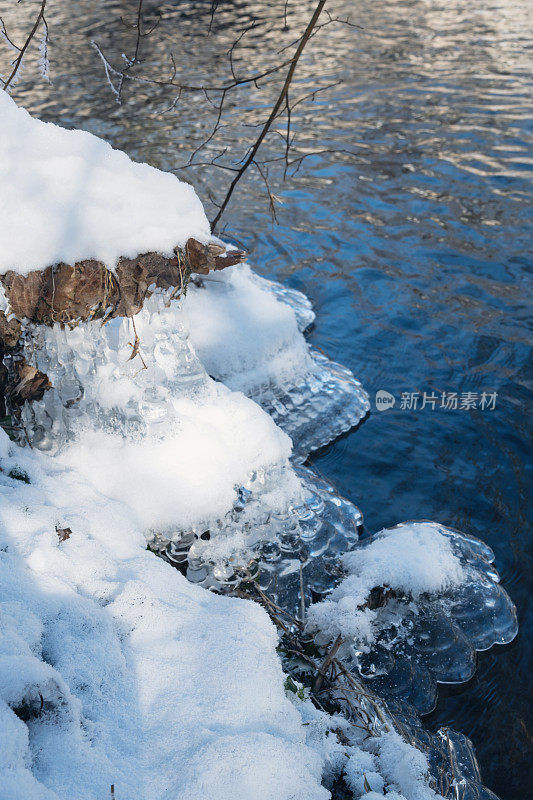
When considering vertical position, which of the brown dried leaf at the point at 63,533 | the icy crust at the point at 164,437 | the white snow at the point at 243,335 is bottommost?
the white snow at the point at 243,335

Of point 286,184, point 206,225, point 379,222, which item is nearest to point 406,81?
point 286,184

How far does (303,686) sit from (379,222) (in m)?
6.08

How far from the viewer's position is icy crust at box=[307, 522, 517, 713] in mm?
3148

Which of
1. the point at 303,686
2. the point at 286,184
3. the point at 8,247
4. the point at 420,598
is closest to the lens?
the point at 303,686

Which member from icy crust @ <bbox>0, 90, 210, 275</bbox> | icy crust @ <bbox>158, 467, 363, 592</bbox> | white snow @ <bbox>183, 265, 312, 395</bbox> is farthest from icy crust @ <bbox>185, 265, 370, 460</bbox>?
icy crust @ <bbox>0, 90, 210, 275</bbox>

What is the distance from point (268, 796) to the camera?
1.57m

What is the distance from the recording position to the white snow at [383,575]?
123 inches

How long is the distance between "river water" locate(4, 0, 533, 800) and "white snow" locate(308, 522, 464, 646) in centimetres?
42

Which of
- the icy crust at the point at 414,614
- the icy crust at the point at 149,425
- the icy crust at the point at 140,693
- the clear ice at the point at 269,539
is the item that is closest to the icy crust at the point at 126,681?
the icy crust at the point at 140,693

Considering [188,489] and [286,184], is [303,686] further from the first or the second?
[286,184]
